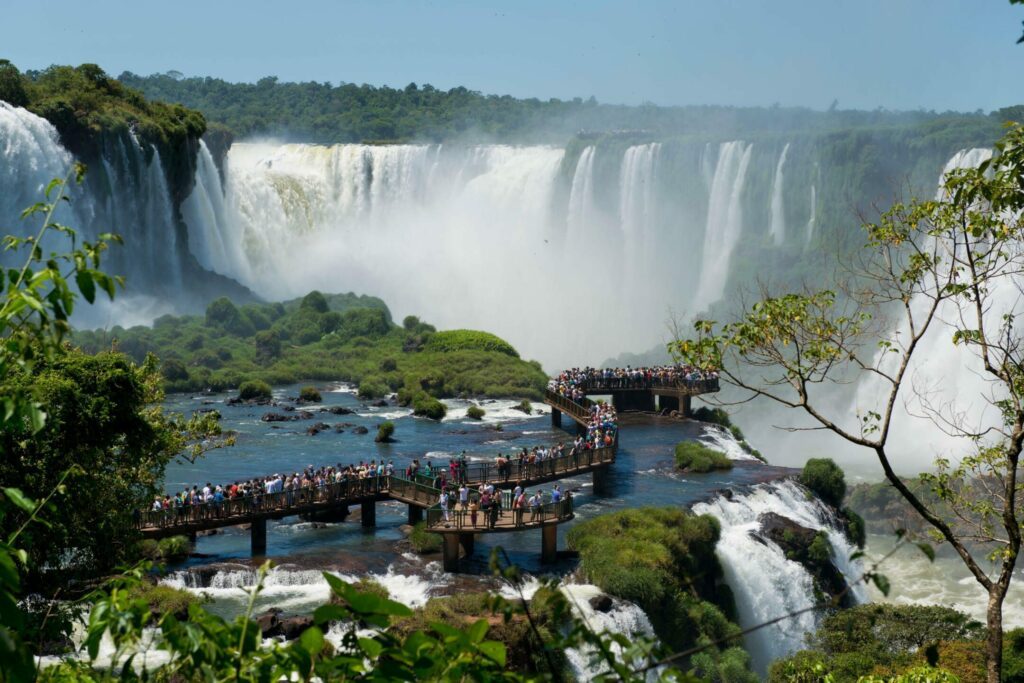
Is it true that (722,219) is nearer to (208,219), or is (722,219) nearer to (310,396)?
(208,219)

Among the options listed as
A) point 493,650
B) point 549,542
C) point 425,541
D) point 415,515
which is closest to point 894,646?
point 549,542

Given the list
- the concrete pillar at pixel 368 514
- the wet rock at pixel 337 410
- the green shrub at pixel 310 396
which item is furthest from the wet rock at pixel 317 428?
the concrete pillar at pixel 368 514

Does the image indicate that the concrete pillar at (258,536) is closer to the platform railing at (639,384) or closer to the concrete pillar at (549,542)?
the concrete pillar at (549,542)

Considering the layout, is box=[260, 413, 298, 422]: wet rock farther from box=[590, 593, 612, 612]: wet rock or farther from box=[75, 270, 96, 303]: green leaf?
box=[75, 270, 96, 303]: green leaf

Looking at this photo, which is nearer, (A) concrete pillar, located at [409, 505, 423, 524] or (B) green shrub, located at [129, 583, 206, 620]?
(B) green shrub, located at [129, 583, 206, 620]

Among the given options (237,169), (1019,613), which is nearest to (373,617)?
(1019,613)

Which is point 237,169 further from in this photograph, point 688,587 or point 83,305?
point 688,587

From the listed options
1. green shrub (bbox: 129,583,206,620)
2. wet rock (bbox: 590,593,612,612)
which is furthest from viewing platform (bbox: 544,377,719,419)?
green shrub (bbox: 129,583,206,620)

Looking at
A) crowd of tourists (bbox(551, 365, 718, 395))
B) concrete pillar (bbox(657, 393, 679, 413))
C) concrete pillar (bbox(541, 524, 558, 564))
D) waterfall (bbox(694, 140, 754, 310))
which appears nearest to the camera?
concrete pillar (bbox(541, 524, 558, 564))
